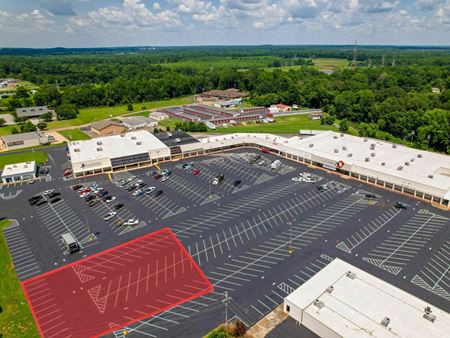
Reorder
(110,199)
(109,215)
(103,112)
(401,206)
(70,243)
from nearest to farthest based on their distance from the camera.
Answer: (70,243)
(109,215)
(401,206)
(110,199)
(103,112)

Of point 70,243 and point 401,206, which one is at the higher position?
point 401,206

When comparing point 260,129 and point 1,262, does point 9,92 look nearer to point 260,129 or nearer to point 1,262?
point 260,129

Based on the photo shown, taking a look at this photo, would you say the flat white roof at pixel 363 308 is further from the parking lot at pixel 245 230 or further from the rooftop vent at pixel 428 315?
the parking lot at pixel 245 230

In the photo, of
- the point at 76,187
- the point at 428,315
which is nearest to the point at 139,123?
the point at 76,187

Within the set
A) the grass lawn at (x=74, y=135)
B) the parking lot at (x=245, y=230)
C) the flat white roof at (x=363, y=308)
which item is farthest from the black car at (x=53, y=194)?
the flat white roof at (x=363, y=308)

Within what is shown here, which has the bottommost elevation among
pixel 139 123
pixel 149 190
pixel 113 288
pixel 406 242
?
pixel 113 288

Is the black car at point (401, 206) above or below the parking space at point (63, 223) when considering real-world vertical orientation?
above

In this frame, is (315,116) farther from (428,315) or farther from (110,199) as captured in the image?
(428,315)
